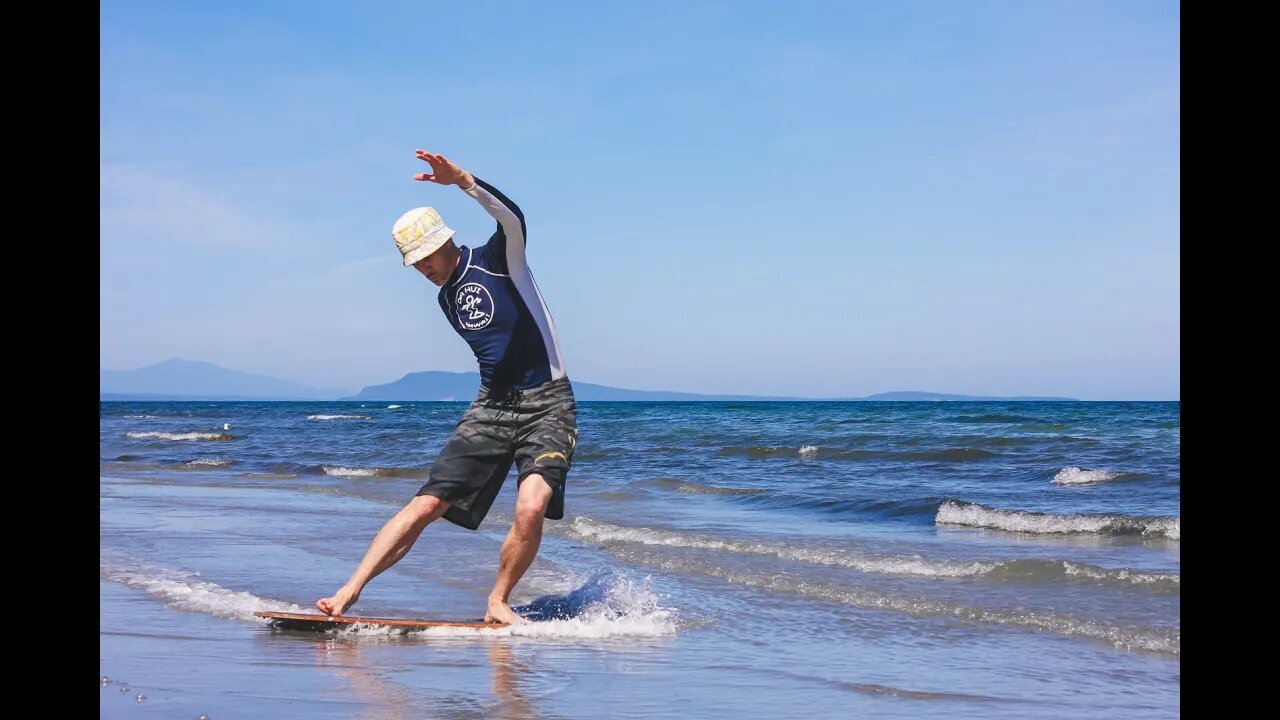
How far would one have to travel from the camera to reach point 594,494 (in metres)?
13.7

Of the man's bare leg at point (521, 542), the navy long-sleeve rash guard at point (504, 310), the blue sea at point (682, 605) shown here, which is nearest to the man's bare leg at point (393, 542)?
the blue sea at point (682, 605)

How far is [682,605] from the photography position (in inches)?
238

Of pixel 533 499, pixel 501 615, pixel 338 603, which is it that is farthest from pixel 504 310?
pixel 338 603

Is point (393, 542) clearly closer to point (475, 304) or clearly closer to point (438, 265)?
point (475, 304)

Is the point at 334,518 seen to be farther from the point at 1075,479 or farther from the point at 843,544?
the point at 1075,479

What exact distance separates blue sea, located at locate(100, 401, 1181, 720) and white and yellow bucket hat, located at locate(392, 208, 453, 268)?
5.40 ft

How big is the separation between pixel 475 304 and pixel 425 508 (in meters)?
0.94

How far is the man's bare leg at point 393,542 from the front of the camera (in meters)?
5.15

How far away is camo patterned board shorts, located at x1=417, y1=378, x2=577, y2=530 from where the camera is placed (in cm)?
516

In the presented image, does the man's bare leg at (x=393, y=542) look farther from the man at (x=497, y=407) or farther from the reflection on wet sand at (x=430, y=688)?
the reflection on wet sand at (x=430, y=688)

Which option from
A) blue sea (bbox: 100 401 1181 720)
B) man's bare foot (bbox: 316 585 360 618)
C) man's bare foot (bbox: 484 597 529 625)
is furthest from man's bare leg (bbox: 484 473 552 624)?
man's bare foot (bbox: 316 585 360 618)
